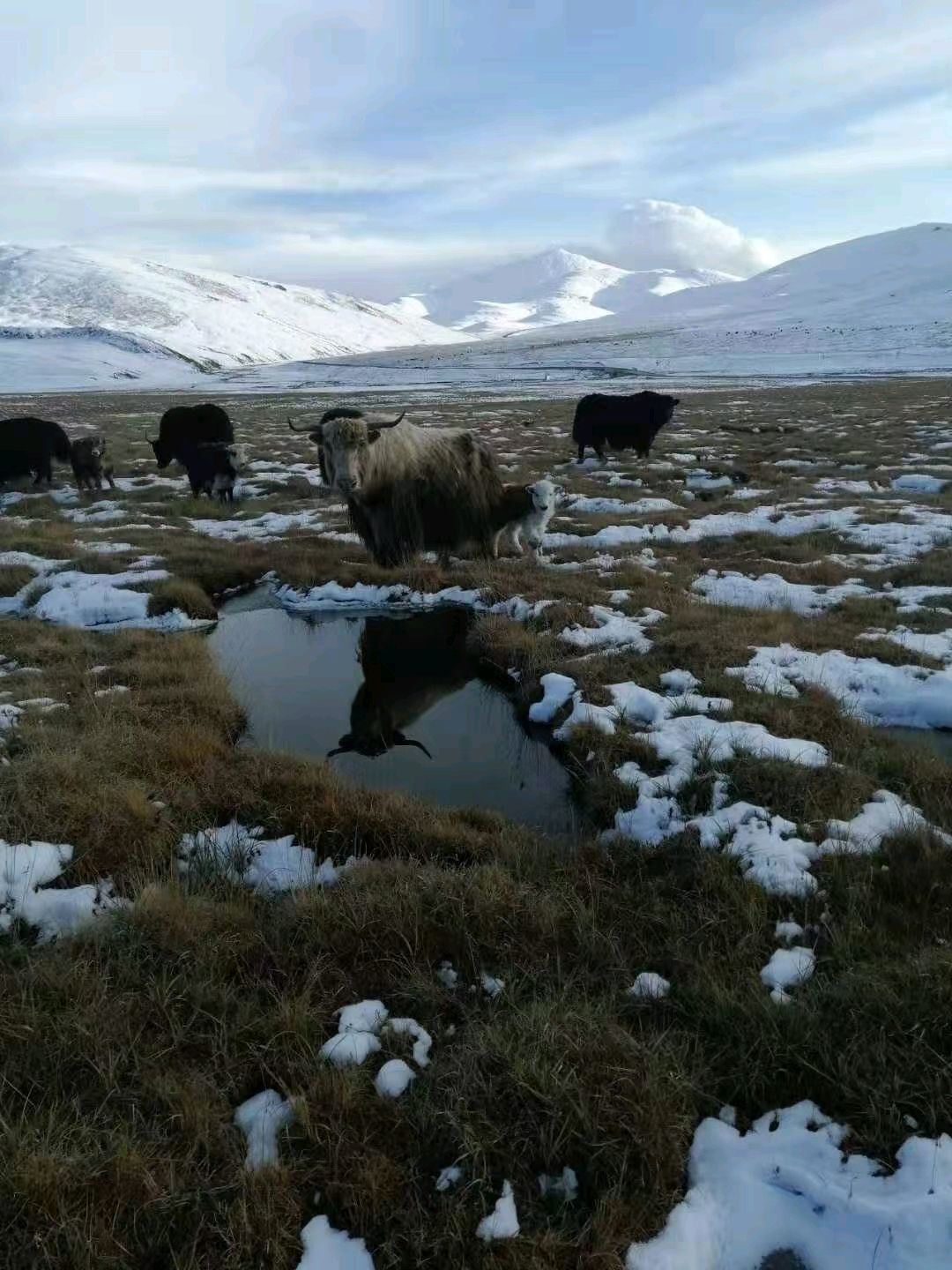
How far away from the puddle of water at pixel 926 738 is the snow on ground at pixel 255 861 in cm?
414

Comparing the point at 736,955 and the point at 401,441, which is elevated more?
the point at 401,441

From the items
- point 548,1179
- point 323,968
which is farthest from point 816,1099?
point 323,968

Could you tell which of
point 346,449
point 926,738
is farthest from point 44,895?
point 346,449

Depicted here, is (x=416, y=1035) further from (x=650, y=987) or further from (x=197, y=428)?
(x=197, y=428)

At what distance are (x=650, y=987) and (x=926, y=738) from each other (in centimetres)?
378

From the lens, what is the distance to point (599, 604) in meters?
8.59

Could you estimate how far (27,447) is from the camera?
17.0 metres

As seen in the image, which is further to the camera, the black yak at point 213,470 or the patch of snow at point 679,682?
the black yak at point 213,470

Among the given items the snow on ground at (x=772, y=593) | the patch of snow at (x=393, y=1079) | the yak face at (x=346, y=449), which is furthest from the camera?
the yak face at (x=346, y=449)

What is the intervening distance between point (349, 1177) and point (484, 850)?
204cm

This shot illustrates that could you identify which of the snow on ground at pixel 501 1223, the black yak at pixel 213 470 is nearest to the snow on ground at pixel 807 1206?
the snow on ground at pixel 501 1223

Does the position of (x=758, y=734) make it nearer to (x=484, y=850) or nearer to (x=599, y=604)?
(x=484, y=850)

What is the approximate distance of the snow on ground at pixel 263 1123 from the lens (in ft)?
7.93

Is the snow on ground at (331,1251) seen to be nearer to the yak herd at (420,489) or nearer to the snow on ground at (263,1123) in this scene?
the snow on ground at (263,1123)
